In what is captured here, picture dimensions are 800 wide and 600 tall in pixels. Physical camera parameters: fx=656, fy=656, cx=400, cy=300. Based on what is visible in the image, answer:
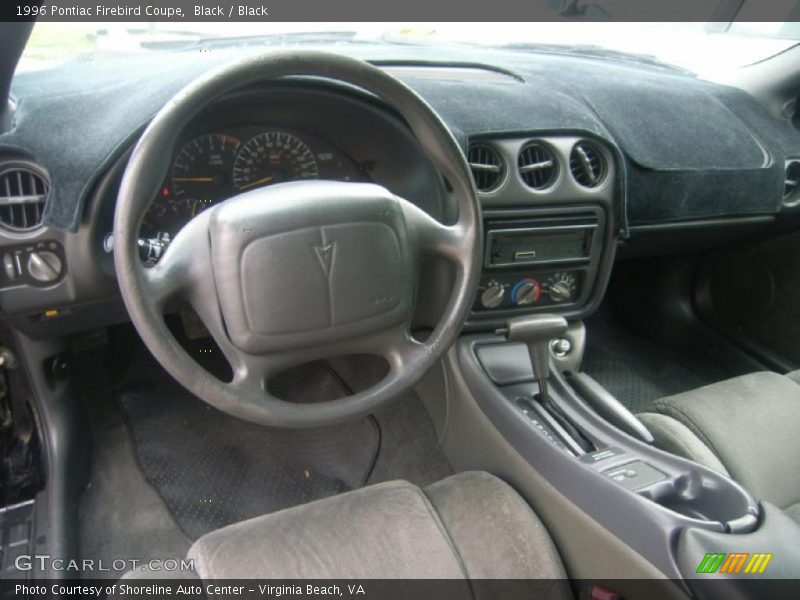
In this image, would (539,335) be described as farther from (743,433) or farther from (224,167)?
(224,167)

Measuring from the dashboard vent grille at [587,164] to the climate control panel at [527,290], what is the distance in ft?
0.74

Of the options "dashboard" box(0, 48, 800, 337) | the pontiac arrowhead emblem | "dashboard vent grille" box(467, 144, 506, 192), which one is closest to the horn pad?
the pontiac arrowhead emblem

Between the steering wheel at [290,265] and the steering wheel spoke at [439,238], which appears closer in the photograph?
the steering wheel at [290,265]

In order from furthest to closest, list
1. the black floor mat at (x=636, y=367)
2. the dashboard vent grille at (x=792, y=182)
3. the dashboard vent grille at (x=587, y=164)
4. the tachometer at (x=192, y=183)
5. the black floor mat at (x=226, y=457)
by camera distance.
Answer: the black floor mat at (x=636, y=367), the dashboard vent grille at (x=792, y=182), the black floor mat at (x=226, y=457), the dashboard vent grille at (x=587, y=164), the tachometer at (x=192, y=183)

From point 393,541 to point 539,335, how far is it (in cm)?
55

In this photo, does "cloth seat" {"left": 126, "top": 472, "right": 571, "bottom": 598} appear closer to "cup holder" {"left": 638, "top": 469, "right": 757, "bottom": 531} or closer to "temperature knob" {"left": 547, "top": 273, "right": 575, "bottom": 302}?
"cup holder" {"left": 638, "top": 469, "right": 757, "bottom": 531}

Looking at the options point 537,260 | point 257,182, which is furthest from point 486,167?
point 257,182

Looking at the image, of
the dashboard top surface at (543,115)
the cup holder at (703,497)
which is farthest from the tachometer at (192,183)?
the cup holder at (703,497)

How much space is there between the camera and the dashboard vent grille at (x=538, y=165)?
147 centimetres

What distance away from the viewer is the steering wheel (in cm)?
89

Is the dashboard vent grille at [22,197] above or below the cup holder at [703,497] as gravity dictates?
above

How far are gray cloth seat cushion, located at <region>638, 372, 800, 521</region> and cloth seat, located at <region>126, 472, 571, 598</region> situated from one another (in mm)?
381

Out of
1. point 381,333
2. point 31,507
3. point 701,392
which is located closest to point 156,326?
point 381,333

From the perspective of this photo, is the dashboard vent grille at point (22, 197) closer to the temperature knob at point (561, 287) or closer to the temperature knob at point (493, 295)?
the temperature knob at point (493, 295)
